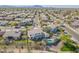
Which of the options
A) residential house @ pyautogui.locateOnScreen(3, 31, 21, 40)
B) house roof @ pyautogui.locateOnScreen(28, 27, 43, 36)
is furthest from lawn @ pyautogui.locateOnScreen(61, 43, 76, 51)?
residential house @ pyautogui.locateOnScreen(3, 31, 21, 40)

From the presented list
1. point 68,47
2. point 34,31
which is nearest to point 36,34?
point 34,31

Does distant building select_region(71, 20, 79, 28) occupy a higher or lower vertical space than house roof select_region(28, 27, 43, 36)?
higher

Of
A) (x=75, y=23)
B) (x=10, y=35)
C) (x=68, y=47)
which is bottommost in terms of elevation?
(x=68, y=47)

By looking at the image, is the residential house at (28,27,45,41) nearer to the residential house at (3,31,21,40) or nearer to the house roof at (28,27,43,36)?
the house roof at (28,27,43,36)

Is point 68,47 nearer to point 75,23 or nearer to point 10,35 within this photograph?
point 75,23

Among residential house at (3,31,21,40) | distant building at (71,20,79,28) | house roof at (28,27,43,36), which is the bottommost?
residential house at (3,31,21,40)

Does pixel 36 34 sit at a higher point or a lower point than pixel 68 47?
higher

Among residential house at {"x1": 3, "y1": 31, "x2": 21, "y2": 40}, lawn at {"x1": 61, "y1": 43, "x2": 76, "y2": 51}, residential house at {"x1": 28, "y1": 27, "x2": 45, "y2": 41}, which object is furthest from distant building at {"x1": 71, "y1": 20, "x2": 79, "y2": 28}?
residential house at {"x1": 3, "y1": 31, "x2": 21, "y2": 40}

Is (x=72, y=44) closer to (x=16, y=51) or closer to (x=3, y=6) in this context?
(x=16, y=51)
